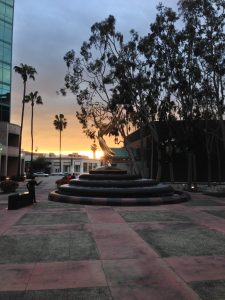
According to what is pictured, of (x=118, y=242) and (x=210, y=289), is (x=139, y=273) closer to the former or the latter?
Answer: (x=210, y=289)

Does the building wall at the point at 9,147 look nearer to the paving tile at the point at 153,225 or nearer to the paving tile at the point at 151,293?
the paving tile at the point at 153,225

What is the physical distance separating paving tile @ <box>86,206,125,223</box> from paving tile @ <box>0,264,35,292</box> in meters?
6.44

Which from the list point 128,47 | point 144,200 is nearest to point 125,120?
point 128,47

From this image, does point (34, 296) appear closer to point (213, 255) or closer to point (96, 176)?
point (213, 255)

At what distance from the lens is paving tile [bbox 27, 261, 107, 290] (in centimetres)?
718

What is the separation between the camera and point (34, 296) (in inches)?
261

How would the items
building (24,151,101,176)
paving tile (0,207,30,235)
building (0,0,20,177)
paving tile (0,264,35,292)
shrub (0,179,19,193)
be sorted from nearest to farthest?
1. paving tile (0,264,35,292)
2. paving tile (0,207,30,235)
3. shrub (0,179,19,193)
4. building (0,0,20,177)
5. building (24,151,101,176)

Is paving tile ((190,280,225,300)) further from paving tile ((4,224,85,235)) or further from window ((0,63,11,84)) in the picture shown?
window ((0,63,11,84))

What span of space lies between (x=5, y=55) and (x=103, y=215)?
49.1 m

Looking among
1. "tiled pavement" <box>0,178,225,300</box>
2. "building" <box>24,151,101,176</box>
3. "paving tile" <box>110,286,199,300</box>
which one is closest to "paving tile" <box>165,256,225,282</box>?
"tiled pavement" <box>0,178,225,300</box>

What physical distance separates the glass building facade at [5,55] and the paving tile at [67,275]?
2139 inches

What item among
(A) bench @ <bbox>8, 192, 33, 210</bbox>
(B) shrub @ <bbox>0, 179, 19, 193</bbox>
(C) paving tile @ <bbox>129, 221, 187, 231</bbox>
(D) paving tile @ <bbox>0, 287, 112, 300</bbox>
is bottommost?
(D) paving tile @ <bbox>0, 287, 112, 300</bbox>

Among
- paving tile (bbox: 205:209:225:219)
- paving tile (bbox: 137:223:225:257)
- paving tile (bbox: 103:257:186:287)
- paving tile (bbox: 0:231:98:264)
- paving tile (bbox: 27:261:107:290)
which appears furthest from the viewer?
paving tile (bbox: 205:209:225:219)

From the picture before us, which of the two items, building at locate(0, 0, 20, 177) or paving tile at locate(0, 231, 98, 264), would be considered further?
building at locate(0, 0, 20, 177)
